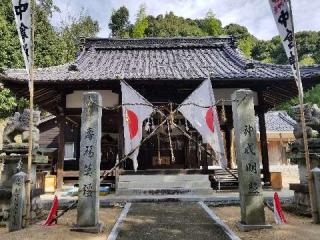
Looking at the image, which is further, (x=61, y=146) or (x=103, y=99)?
(x=103, y=99)

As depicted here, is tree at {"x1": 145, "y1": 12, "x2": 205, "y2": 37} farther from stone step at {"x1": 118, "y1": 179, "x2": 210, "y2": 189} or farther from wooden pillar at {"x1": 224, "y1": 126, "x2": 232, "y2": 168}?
stone step at {"x1": 118, "y1": 179, "x2": 210, "y2": 189}

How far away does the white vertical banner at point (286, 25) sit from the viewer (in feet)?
22.4

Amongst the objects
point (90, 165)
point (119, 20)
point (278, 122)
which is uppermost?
point (119, 20)

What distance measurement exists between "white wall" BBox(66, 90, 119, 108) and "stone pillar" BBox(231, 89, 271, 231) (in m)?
7.50

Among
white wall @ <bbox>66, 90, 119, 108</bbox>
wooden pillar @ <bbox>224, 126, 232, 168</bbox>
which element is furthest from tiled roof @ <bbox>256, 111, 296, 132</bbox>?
white wall @ <bbox>66, 90, 119, 108</bbox>

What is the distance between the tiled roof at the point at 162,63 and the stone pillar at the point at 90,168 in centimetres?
491

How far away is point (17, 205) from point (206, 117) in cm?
614

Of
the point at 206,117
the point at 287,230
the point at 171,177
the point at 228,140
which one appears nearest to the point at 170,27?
the point at 228,140

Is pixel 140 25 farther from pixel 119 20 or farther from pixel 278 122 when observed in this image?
pixel 278 122

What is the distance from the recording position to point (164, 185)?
11.9m

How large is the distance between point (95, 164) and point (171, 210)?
10.2ft

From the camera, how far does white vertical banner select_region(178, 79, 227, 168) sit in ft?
30.6

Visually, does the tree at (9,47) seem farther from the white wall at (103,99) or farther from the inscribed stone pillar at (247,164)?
the inscribed stone pillar at (247,164)

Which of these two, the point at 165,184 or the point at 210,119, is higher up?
the point at 210,119
